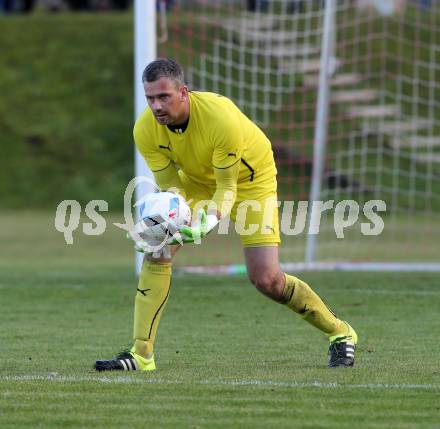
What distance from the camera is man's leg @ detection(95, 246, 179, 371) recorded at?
741 cm

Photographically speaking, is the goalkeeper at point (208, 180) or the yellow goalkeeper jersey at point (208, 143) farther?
the yellow goalkeeper jersey at point (208, 143)

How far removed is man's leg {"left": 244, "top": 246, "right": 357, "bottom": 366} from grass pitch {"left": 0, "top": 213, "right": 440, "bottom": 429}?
19cm

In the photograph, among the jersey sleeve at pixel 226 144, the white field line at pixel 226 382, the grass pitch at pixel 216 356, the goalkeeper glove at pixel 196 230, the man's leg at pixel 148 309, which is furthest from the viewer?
the man's leg at pixel 148 309

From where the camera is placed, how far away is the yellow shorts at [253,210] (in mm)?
7547

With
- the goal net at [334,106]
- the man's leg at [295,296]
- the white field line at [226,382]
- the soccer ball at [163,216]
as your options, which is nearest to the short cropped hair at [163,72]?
the soccer ball at [163,216]

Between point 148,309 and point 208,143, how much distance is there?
1118 mm

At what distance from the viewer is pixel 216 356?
8141 millimetres

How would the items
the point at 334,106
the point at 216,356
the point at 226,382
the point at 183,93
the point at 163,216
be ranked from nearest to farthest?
the point at 226,382
the point at 163,216
the point at 183,93
the point at 216,356
the point at 334,106

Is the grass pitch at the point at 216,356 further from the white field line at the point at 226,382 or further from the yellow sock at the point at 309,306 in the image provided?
the yellow sock at the point at 309,306

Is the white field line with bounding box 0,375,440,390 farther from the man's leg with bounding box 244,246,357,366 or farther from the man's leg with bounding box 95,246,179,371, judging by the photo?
the man's leg with bounding box 244,246,357,366

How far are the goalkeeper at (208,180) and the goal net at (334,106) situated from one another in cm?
685

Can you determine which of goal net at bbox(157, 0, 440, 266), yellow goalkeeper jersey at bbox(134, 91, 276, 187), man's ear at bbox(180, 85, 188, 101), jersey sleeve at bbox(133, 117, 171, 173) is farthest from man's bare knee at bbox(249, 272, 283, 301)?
goal net at bbox(157, 0, 440, 266)

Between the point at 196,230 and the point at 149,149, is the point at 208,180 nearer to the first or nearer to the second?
the point at 149,149

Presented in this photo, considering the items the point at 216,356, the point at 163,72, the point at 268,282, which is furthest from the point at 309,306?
the point at 163,72
